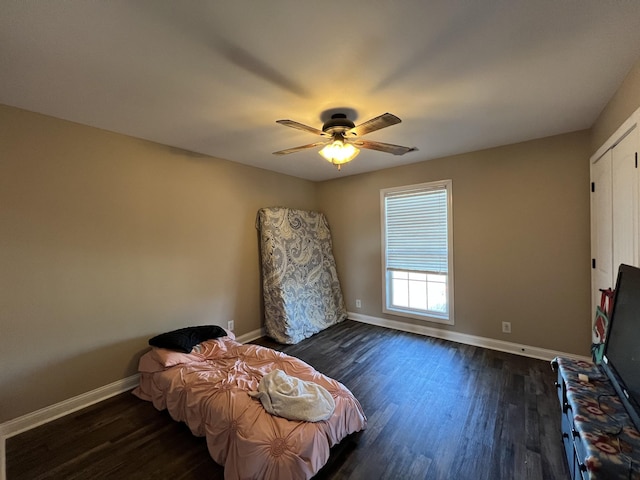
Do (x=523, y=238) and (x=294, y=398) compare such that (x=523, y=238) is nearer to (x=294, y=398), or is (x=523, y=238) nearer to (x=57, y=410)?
(x=294, y=398)

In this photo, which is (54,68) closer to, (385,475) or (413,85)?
(413,85)

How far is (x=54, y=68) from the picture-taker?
5.33ft

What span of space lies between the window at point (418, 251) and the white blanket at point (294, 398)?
250 cm

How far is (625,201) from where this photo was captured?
1889mm

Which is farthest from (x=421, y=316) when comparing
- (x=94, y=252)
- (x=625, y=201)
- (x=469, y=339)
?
(x=94, y=252)

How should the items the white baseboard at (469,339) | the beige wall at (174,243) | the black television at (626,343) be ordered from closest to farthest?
the black television at (626,343), the beige wall at (174,243), the white baseboard at (469,339)

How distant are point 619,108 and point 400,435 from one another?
9.28 feet

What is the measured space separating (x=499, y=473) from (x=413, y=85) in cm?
254

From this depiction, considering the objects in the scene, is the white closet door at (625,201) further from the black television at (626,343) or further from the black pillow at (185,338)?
the black pillow at (185,338)

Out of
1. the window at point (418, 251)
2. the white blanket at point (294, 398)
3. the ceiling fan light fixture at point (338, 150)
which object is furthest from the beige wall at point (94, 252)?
the window at point (418, 251)

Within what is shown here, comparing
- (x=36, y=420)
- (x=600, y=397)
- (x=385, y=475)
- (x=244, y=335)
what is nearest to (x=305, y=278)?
(x=244, y=335)

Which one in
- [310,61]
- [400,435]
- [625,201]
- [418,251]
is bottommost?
[400,435]

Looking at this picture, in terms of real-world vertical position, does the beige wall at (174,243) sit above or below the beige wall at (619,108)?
below

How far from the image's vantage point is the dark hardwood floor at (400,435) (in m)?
1.70
